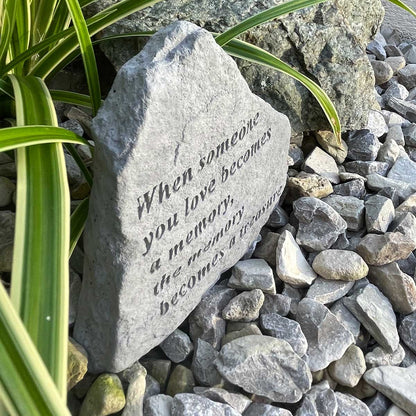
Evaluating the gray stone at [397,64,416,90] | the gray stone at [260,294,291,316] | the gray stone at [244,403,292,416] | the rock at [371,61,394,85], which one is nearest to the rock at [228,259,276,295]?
the gray stone at [260,294,291,316]

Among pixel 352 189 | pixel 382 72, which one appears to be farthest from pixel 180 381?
pixel 382 72

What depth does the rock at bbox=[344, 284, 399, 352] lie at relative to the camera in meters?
1.05

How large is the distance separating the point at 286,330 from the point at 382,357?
182mm

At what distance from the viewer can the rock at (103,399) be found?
84 centimetres

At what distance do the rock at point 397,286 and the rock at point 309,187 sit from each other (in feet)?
0.73

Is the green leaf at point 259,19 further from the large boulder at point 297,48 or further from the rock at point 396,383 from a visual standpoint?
the rock at point 396,383

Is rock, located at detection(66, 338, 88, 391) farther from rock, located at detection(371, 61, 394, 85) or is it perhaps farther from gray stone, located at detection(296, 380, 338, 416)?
rock, located at detection(371, 61, 394, 85)

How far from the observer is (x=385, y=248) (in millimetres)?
1150

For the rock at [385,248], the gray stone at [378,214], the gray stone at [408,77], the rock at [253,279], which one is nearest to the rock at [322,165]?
the gray stone at [378,214]

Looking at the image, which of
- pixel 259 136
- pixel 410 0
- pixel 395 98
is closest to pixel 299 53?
pixel 259 136

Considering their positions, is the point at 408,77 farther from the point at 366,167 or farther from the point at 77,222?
the point at 77,222

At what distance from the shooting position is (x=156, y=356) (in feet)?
3.22

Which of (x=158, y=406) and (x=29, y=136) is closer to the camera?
(x=29, y=136)

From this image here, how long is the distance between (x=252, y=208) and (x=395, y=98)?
3.00 ft
